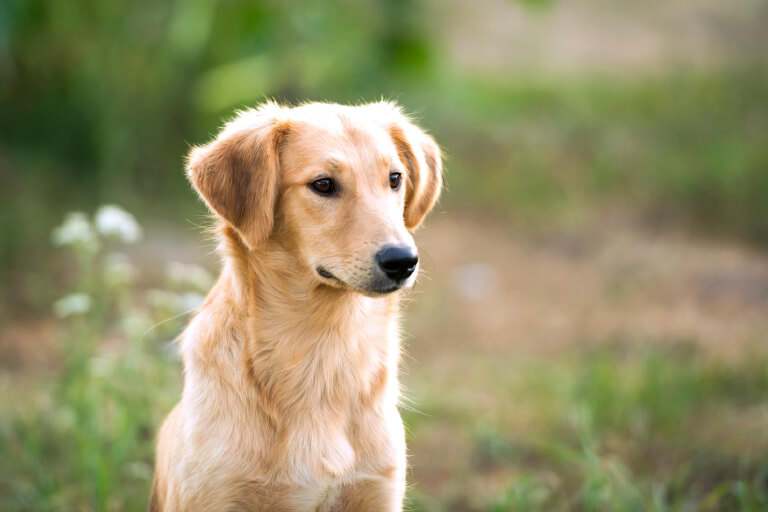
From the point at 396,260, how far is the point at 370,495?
878 mm

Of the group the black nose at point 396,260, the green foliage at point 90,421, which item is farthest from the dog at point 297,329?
the green foliage at point 90,421

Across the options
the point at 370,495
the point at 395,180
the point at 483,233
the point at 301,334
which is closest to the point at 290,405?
the point at 301,334

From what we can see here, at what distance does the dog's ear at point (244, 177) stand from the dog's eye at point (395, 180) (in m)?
0.46

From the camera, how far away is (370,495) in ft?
10.6

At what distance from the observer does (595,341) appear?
746 centimetres

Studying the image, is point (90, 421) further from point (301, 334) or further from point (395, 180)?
point (395, 180)

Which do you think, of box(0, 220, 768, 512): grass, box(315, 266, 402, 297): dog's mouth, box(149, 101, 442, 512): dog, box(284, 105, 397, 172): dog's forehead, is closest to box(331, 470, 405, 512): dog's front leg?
box(149, 101, 442, 512): dog

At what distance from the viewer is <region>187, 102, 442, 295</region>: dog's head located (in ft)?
10.5

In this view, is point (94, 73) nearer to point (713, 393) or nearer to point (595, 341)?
point (595, 341)

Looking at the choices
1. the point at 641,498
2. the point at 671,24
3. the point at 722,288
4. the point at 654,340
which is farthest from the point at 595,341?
the point at 671,24

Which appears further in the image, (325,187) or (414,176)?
(414,176)

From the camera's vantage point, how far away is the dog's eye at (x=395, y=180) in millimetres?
3555

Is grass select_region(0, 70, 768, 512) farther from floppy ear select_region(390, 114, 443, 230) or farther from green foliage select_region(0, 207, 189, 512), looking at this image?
floppy ear select_region(390, 114, 443, 230)

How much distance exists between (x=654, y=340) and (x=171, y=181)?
5812 mm
